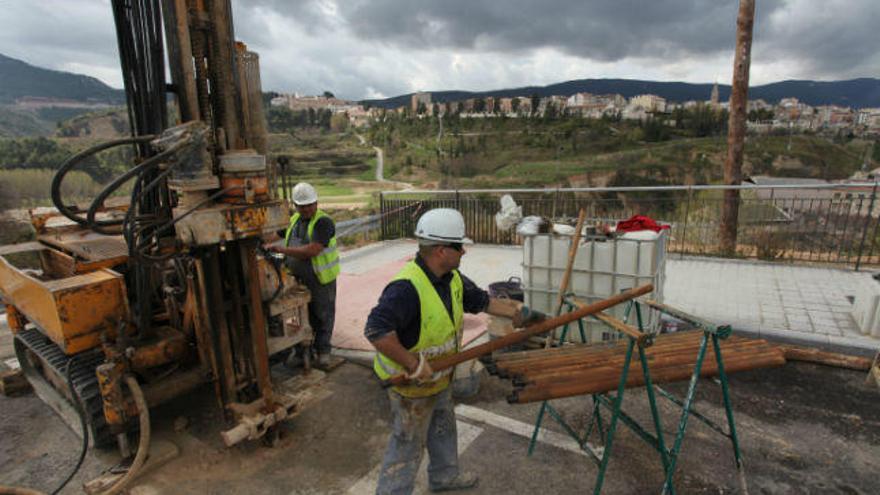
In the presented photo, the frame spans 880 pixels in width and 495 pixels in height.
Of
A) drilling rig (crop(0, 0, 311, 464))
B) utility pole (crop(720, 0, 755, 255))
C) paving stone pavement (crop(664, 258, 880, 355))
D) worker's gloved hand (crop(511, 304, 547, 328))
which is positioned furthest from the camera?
utility pole (crop(720, 0, 755, 255))

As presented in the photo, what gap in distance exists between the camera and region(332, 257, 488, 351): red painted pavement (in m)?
5.59

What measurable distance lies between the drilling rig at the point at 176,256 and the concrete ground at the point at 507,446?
30 centimetres

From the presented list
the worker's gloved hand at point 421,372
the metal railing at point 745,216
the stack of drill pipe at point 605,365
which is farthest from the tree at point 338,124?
the worker's gloved hand at point 421,372

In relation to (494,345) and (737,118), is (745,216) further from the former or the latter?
(494,345)

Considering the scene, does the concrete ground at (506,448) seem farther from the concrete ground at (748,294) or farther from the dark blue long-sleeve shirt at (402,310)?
the dark blue long-sleeve shirt at (402,310)

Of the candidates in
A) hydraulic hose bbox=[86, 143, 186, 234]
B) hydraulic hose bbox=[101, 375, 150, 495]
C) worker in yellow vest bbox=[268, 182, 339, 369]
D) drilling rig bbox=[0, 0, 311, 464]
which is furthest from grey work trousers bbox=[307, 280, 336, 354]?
hydraulic hose bbox=[86, 143, 186, 234]

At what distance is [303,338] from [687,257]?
748 centimetres

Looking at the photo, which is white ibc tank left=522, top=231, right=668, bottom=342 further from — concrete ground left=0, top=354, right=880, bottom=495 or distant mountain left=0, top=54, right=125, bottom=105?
distant mountain left=0, top=54, right=125, bottom=105

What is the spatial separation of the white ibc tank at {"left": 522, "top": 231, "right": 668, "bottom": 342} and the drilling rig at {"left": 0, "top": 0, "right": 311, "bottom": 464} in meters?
2.74

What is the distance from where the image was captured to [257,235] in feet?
10.4

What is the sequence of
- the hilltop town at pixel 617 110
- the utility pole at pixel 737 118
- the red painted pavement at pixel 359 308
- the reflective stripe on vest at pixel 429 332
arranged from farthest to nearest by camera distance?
the hilltop town at pixel 617 110 → the utility pole at pixel 737 118 → the red painted pavement at pixel 359 308 → the reflective stripe on vest at pixel 429 332

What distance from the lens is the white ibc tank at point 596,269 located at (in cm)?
463

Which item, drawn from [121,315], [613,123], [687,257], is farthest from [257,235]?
[613,123]

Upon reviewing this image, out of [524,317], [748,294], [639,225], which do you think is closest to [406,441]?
[524,317]
